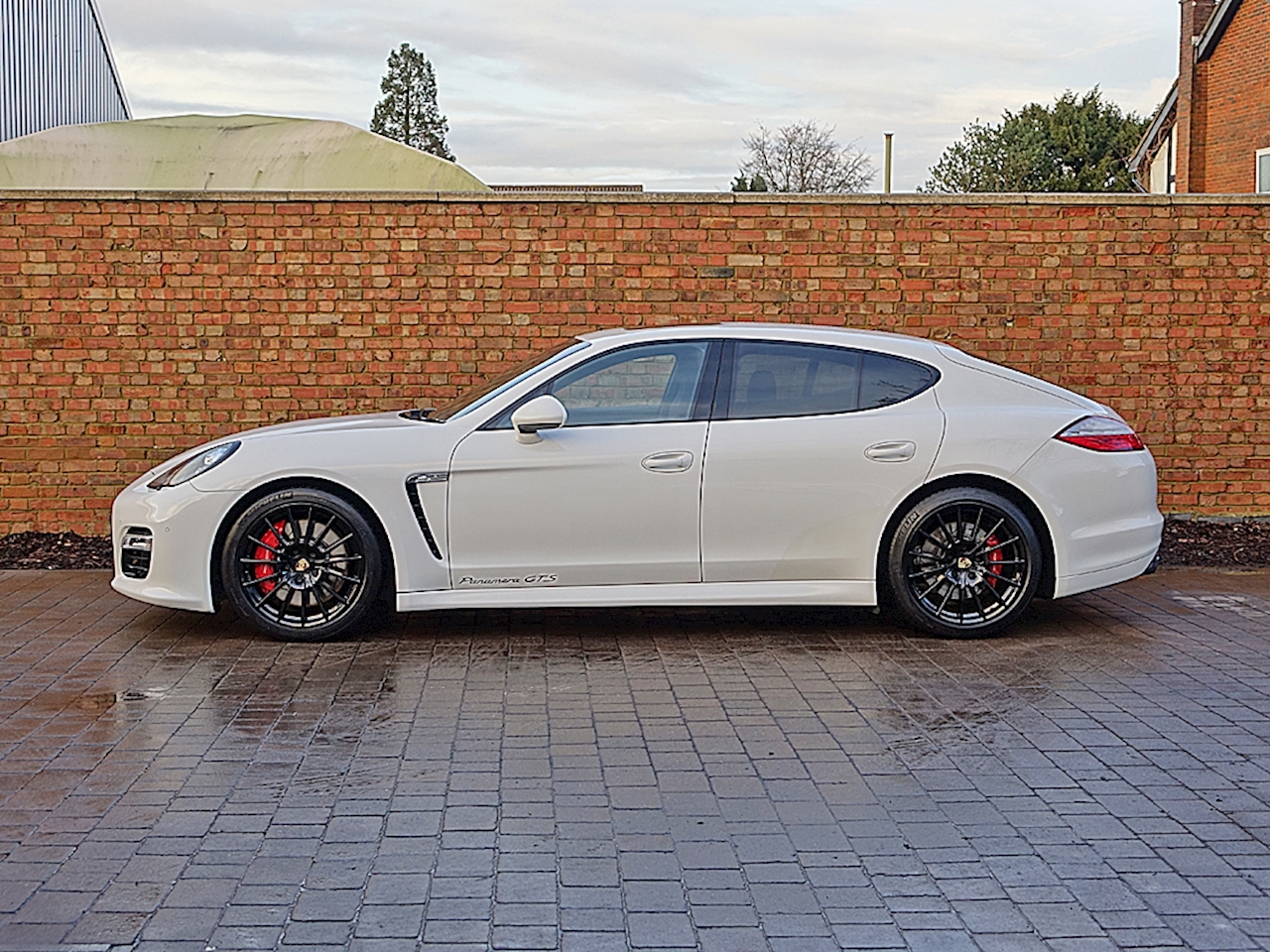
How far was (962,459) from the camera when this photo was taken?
23.5ft

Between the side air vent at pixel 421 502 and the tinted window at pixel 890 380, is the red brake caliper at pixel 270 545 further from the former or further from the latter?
the tinted window at pixel 890 380

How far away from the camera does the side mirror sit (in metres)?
6.99

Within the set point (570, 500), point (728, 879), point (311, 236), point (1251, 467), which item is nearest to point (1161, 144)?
point (1251, 467)

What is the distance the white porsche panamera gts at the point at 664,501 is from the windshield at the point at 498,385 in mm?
48

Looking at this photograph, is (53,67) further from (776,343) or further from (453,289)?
(776,343)

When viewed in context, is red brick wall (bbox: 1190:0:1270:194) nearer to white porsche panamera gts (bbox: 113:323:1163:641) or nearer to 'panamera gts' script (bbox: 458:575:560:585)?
white porsche panamera gts (bbox: 113:323:1163:641)

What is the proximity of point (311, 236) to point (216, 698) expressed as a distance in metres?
4.87

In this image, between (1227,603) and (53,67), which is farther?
(53,67)

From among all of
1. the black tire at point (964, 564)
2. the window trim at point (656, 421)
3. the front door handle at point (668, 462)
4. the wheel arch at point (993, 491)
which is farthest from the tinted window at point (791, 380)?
the black tire at point (964, 564)

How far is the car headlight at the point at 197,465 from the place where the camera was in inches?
282

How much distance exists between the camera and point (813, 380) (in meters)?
7.32

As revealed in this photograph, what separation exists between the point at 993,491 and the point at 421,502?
9.41 ft

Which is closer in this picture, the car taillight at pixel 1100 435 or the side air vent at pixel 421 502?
the side air vent at pixel 421 502

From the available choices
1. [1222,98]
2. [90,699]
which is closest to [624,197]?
[90,699]
